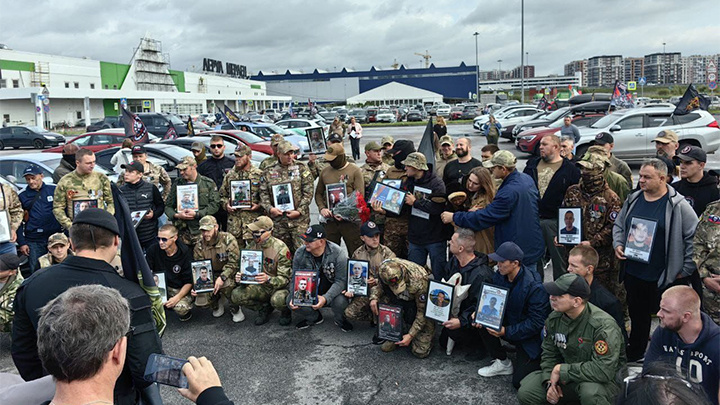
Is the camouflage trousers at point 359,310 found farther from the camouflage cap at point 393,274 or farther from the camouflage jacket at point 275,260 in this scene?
the camouflage jacket at point 275,260

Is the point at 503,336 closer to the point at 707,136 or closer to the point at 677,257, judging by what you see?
the point at 677,257

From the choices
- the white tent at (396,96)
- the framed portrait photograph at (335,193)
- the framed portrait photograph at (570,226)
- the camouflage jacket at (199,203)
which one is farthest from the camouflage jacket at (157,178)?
the white tent at (396,96)

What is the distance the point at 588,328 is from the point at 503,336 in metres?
0.95

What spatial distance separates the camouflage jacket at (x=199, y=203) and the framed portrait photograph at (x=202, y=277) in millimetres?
963

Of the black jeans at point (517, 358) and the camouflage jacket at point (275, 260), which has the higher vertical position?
the camouflage jacket at point (275, 260)

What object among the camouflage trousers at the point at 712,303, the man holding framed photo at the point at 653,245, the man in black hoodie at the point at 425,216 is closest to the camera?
the camouflage trousers at the point at 712,303

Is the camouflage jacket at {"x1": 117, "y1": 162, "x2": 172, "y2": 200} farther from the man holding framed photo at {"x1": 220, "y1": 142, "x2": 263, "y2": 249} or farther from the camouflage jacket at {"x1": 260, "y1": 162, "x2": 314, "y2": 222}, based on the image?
the camouflage jacket at {"x1": 260, "y1": 162, "x2": 314, "y2": 222}

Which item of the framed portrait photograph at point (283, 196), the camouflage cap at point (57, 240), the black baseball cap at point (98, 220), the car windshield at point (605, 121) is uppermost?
the car windshield at point (605, 121)

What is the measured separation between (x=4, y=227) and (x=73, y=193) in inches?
34.8

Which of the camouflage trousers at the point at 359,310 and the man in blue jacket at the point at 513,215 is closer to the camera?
the man in blue jacket at the point at 513,215

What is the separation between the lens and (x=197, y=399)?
1.96 metres

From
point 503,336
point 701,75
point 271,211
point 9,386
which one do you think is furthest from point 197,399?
point 701,75

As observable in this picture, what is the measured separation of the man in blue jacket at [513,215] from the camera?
18.1 feet

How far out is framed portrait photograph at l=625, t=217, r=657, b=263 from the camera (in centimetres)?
480
